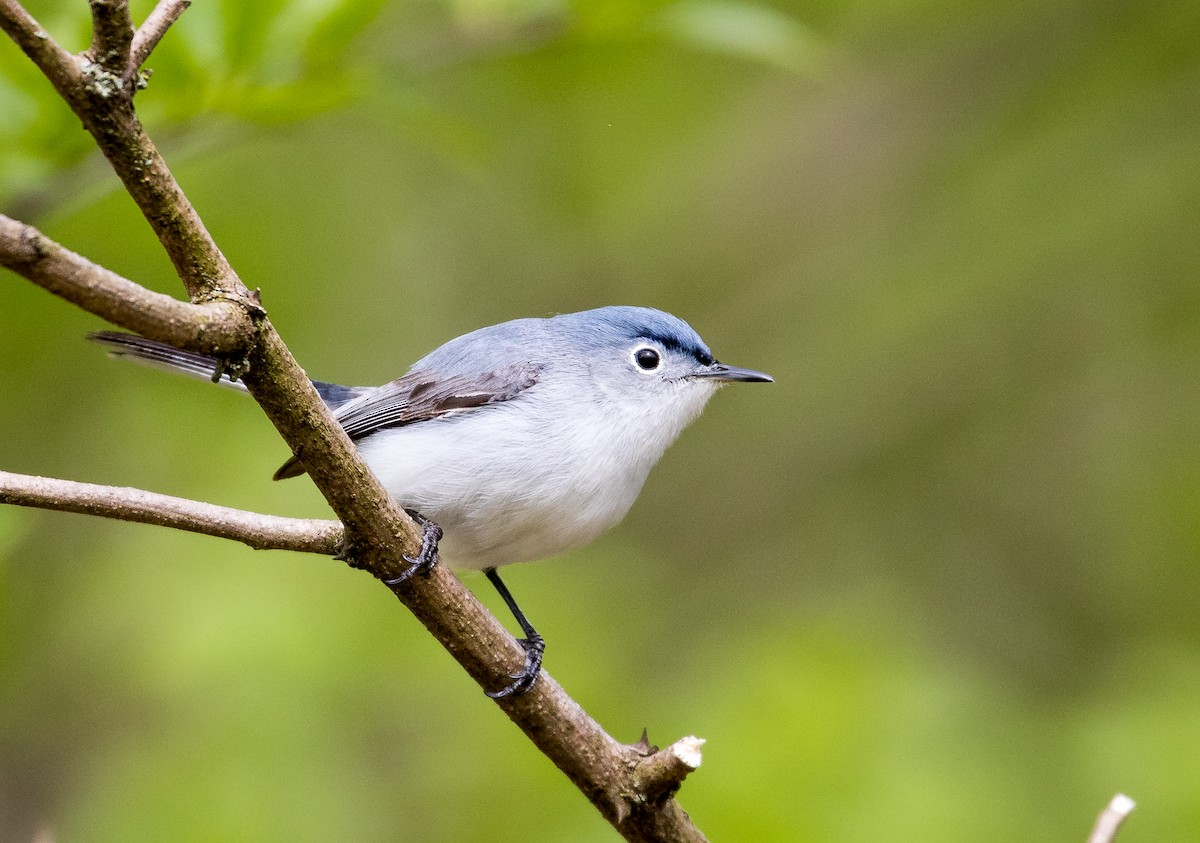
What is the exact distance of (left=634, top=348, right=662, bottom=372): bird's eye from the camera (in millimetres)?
3426

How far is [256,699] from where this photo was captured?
411cm

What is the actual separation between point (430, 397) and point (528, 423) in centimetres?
37

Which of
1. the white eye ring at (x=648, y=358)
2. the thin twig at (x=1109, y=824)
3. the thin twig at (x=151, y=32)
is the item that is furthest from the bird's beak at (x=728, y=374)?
the thin twig at (x=151, y=32)

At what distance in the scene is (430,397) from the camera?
3211 millimetres

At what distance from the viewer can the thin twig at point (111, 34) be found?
1438 millimetres

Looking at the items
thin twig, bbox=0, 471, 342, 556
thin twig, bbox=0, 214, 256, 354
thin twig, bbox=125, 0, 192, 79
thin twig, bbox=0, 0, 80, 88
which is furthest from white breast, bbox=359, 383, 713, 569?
thin twig, bbox=0, 0, 80, 88

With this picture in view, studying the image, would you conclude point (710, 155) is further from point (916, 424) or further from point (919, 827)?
point (919, 827)

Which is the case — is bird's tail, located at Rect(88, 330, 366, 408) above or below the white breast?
above

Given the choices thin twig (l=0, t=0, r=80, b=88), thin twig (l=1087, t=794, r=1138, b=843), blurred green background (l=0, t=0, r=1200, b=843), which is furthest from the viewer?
blurred green background (l=0, t=0, r=1200, b=843)

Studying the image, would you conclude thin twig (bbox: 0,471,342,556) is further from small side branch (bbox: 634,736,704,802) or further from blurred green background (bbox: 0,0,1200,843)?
blurred green background (bbox: 0,0,1200,843)

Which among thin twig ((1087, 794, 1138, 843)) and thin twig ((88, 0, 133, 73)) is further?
thin twig ((1087, 794, 1138, 843))

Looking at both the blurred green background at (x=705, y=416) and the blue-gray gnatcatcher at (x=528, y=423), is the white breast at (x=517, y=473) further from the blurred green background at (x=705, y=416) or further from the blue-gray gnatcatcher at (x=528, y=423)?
the blurred green background at (x=705, y=416)

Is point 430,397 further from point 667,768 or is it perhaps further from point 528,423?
point 667,768

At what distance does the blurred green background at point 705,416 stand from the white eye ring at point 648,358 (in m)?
0.78
